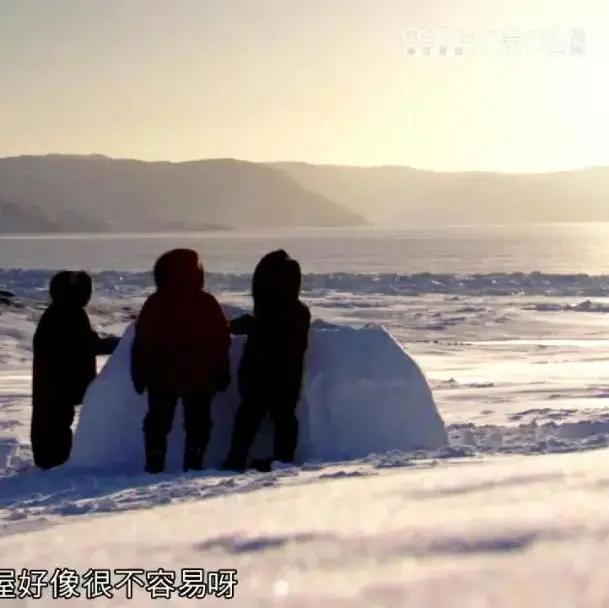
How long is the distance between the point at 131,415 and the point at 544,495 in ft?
8.37

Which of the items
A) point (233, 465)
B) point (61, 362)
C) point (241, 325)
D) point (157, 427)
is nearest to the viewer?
point (157, 427)

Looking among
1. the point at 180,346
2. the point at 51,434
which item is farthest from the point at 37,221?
the point at 180,346

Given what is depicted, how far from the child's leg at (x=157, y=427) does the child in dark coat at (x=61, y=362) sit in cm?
62

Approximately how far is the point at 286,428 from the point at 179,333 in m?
0.78

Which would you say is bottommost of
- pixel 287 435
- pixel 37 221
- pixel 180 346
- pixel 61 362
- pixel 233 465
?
pixel 233 465

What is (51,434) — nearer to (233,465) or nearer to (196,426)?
(196,426)

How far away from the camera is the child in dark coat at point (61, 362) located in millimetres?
5391

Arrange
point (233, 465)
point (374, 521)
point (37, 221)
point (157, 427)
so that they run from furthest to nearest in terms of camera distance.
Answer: point (37, 221), point (233, 465), point (157, 427), point (374, 521)

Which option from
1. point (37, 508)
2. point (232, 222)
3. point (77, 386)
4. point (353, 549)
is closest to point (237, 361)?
point (77, 386)

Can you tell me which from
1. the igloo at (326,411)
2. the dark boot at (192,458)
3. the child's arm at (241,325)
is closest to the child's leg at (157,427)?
the dark boot at (192,458)

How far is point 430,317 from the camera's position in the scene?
837 inches

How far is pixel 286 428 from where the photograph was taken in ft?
17.3

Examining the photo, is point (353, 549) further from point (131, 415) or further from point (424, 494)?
point (131, 415)

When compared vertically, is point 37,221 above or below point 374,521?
above
